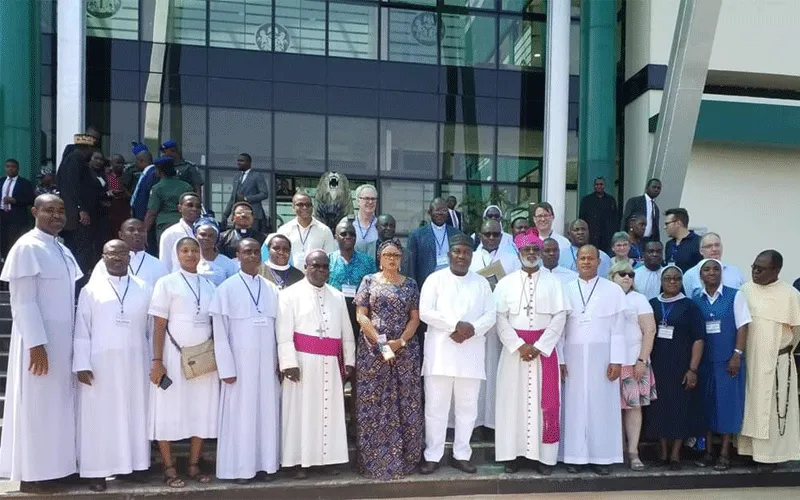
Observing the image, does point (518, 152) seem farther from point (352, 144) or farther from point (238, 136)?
point (238, 136)

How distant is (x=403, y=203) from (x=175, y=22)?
569 cm

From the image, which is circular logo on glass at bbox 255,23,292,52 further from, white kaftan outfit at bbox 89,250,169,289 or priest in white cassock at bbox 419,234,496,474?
priest in white cassock at bbox 419,234,496,474

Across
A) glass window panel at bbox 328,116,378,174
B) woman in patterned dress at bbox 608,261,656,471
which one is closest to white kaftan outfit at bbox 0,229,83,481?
woman in patterned dress at bbox 608,261,656,471

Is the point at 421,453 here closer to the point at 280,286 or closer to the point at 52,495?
the point at 280,286

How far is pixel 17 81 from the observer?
33.2 ft

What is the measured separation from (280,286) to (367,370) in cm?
109

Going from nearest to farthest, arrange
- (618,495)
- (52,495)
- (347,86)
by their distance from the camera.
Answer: (52,495)
(618,495)
(347,86)

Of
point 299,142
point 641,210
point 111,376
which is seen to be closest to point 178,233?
point 111,376

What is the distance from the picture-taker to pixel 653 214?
8891 mm

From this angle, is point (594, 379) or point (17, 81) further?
point (17, 81)

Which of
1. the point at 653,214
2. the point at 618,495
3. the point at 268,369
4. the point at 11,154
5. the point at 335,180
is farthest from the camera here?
the point at 11,154

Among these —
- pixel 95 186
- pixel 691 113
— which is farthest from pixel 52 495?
pixel 691 113

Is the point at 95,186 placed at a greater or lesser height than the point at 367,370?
greater

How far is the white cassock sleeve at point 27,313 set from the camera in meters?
4.49
